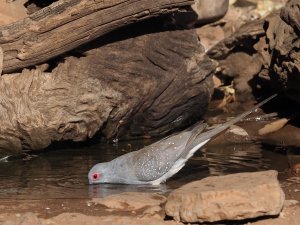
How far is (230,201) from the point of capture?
16.5 ft

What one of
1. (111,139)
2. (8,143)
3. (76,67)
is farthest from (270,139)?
(8,143)

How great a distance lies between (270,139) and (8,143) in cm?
341

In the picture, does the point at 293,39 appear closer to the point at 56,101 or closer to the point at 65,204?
the point at 56,101

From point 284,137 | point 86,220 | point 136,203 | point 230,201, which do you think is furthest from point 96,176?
point 284,137

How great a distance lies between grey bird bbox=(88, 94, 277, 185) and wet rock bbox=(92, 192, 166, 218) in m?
1.00

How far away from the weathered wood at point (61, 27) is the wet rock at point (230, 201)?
121 inches

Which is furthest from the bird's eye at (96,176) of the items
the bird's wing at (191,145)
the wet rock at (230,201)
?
the wet rock at (230,201)

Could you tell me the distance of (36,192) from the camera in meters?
6.49

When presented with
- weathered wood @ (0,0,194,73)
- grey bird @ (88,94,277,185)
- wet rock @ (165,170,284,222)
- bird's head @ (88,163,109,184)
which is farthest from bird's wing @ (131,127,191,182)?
wet rock @ (165,170,284,222)

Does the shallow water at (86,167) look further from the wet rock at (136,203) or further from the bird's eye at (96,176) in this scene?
the wet rock at (136,203)

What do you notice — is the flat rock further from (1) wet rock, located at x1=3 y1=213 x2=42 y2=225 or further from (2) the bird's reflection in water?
(2) the bird's reflection in water

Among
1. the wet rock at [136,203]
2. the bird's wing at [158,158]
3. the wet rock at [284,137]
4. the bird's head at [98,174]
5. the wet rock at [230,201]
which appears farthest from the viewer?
the wet rock at [284,137]

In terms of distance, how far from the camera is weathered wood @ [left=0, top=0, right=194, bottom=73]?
24.7 feet

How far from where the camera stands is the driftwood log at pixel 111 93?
777 cm
